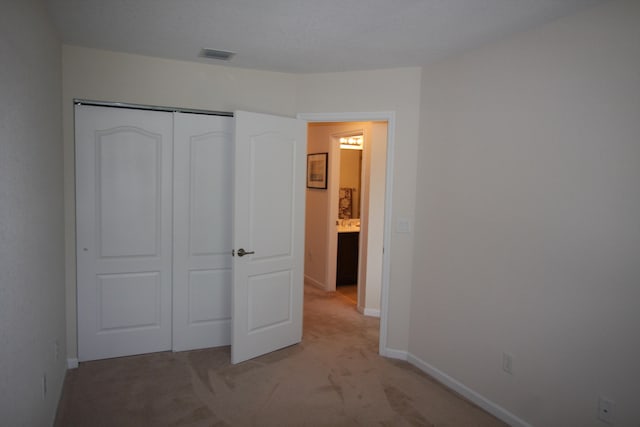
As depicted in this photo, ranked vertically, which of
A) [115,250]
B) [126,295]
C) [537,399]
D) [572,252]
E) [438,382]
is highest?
[572,252]

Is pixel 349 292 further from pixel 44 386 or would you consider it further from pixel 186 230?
pixel 44 386

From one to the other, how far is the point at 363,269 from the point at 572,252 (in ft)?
8.52

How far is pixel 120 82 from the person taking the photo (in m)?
3.22

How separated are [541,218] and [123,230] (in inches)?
122

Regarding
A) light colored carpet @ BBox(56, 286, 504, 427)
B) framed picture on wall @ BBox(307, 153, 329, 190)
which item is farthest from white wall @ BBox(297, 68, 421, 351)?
framed picture on wall @ BBox(307, 153, 329, 190)

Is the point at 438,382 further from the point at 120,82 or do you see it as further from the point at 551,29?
the point at 120,82

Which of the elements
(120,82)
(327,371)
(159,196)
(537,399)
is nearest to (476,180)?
(537,399)

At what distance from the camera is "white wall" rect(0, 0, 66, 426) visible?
1577 mm

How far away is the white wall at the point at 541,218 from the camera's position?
206 centimetres

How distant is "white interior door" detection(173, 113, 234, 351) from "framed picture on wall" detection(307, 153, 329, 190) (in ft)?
6.75

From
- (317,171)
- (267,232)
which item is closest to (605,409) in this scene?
(267,232)

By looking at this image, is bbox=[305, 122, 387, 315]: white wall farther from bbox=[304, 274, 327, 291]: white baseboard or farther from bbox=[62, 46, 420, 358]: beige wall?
bbox=[62, 46, 420, 358]: beige wall

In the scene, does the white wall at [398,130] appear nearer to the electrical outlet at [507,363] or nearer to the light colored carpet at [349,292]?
the electrical outlet at [507,363]

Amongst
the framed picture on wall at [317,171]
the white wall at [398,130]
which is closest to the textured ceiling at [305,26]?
the white wall at [398,130]
